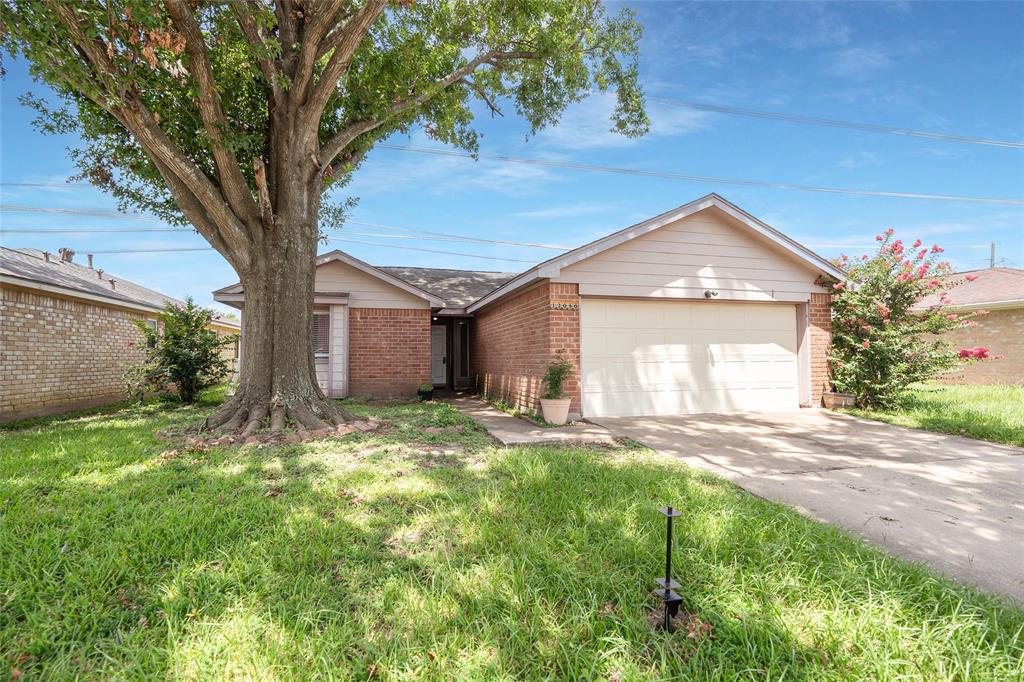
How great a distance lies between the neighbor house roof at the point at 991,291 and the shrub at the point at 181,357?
1878 centimetres

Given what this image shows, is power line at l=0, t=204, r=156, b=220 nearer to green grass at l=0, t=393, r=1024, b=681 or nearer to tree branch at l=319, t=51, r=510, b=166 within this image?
tree branch at l=319, t=51, r=510, b=166

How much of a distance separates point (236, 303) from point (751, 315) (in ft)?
39.8

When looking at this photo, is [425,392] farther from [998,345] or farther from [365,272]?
[998,345]

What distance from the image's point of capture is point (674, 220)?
28.2 ft

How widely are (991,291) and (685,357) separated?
12830 millimetres

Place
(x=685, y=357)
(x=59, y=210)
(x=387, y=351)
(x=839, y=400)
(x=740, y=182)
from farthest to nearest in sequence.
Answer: (x=59, y=210) < (x=740, y=182) < (x=387, y=351) < (x=839, y=400) < (x=685, y=357)

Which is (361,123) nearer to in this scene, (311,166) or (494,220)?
(311,166)

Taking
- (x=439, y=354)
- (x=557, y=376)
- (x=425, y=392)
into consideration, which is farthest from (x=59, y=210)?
(x=557, y=376)

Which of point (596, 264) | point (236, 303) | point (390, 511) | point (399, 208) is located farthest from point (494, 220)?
point (390, 511)

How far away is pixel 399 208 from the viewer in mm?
27359

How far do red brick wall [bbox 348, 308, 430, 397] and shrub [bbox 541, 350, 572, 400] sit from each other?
5129 mm

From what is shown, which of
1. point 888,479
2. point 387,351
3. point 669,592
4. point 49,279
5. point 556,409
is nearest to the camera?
point 669,592

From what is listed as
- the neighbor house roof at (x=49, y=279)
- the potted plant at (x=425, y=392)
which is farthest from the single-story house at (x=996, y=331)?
the neighbor house roof at (x=49, y=279)

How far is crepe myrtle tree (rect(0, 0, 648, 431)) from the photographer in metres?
5.64
